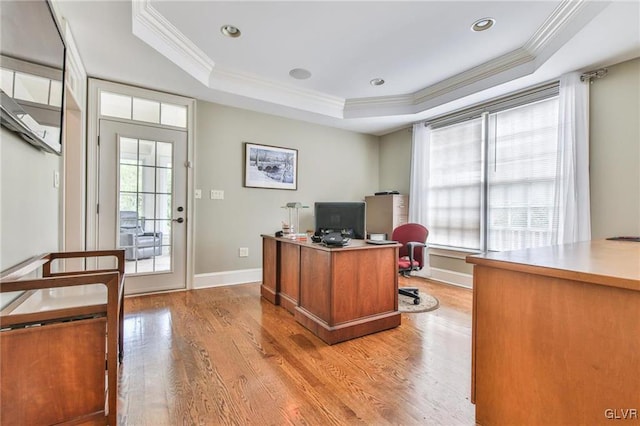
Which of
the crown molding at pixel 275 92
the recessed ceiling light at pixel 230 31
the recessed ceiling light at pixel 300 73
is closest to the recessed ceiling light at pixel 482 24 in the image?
the recessed ceiling light at pixel 300 73

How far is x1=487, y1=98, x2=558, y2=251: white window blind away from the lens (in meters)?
3.24

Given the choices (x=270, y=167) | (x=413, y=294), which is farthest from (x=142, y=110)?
(x=413, y=294)

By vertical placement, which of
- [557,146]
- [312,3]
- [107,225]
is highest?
[312,3]

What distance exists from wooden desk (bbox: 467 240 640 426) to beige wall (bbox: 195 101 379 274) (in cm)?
338

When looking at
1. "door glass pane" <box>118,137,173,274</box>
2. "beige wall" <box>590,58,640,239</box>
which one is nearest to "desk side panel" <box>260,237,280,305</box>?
"door glass pane" <box>118,137,173,274</box>

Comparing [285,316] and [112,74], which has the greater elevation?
[112,74]

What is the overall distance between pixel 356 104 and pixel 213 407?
416 centimetres

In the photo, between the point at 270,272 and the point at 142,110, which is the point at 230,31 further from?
the point at 270,272

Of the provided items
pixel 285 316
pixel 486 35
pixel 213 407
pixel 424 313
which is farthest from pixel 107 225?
pixel 486 35

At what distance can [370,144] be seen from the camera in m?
5.44

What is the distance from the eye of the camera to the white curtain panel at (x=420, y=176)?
4.50 meters

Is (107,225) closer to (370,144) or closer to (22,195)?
(22,195)

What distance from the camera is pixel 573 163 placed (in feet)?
9.57

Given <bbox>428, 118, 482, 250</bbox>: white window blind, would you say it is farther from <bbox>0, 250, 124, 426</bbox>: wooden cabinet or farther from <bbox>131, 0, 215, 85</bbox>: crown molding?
<bbox>0, 250, 124, 426</bbox>: wooden cabinet
